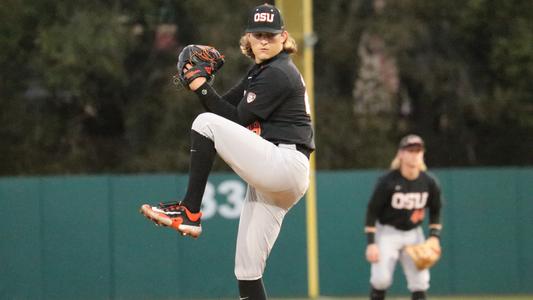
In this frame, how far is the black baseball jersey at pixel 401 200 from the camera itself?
10086 mm

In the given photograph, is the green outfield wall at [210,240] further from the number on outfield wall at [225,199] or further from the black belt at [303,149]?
the black belt at [303,149]

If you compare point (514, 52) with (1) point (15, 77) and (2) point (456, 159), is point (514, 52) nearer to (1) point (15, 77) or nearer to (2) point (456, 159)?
(2) point (456, 159)

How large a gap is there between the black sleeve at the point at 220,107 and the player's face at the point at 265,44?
38 centimetres

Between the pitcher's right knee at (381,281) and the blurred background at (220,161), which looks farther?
the blurred background at (220,161)

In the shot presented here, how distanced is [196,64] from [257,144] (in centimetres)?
66

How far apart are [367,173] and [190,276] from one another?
9.15 ft

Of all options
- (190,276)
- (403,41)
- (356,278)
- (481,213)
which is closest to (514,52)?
(403,41)

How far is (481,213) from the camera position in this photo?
553 inches

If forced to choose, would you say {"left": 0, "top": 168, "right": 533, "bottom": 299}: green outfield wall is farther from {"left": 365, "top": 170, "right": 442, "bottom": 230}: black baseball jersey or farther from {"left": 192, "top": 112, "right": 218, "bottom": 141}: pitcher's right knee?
{"left": 192, "top": 112, "right": 218, "bottom": 141}: pitcher's right knee

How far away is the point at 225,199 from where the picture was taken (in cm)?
1372

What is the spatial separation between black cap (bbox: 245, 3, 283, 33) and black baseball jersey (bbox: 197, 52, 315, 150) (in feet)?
0.66

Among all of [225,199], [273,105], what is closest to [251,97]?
[273,105]

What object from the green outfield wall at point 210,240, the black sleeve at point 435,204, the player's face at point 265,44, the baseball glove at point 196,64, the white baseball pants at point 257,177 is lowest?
the green outfield wall at point 210,240

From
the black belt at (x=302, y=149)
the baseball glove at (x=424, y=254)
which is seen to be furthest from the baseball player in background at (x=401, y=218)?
the black belt at (x=302, y=149)
